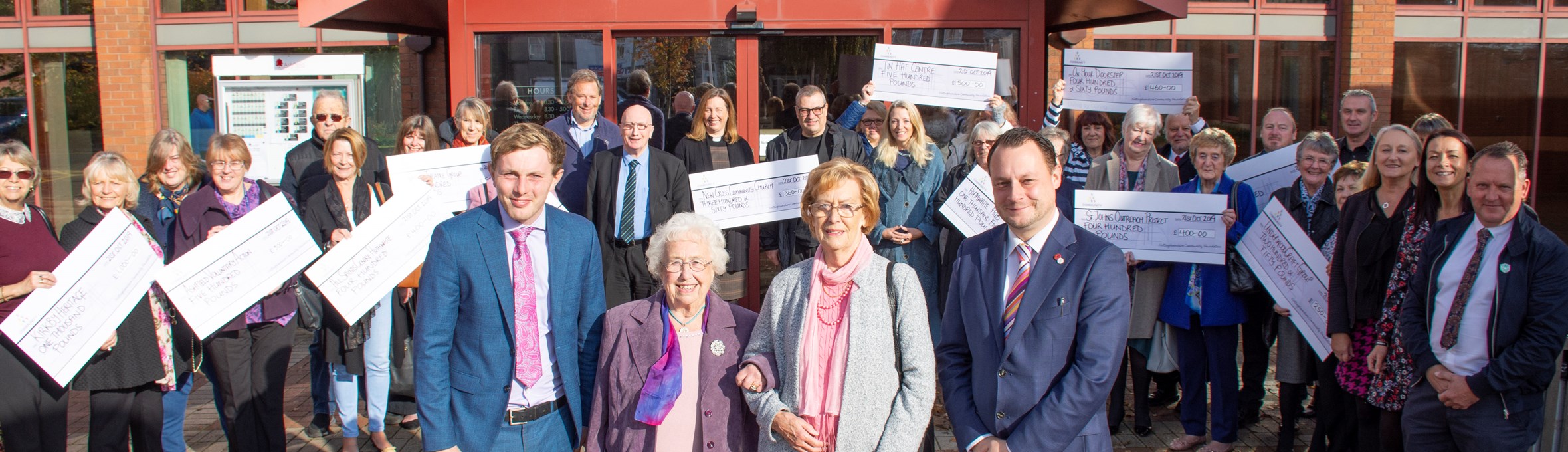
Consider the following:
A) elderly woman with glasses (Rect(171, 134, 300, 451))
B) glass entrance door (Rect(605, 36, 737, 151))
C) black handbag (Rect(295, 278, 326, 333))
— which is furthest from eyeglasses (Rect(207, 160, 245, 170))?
glass entrance door (Rect(605, 36, 737, 151))

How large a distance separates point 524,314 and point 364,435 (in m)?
3.07

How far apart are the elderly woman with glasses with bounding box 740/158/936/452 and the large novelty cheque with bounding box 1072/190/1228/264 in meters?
2.40

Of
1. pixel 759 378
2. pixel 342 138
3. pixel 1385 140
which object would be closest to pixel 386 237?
pixel 342 138

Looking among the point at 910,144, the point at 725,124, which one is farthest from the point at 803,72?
the point at 910,144

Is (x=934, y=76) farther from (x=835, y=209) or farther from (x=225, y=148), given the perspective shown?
(x=225, y=148)

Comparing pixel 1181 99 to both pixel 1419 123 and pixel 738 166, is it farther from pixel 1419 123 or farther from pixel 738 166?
pixel 738 166

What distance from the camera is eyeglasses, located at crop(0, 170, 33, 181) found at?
420 cm

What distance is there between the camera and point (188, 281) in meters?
4.47

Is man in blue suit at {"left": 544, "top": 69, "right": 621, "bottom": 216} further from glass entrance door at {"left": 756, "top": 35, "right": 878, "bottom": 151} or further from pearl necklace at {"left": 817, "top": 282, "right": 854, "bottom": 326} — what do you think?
pearl necklace at {"left": 817, "top": 282, "right": 854, "bottom": 326}

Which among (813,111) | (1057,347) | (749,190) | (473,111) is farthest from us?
(473,111)

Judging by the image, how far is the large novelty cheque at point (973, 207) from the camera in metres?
5.48

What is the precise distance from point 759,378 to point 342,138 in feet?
10.2

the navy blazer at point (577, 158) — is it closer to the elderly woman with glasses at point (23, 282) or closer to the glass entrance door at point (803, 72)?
the glass entrance door at point (803, 72)

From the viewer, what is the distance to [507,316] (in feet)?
10.4
